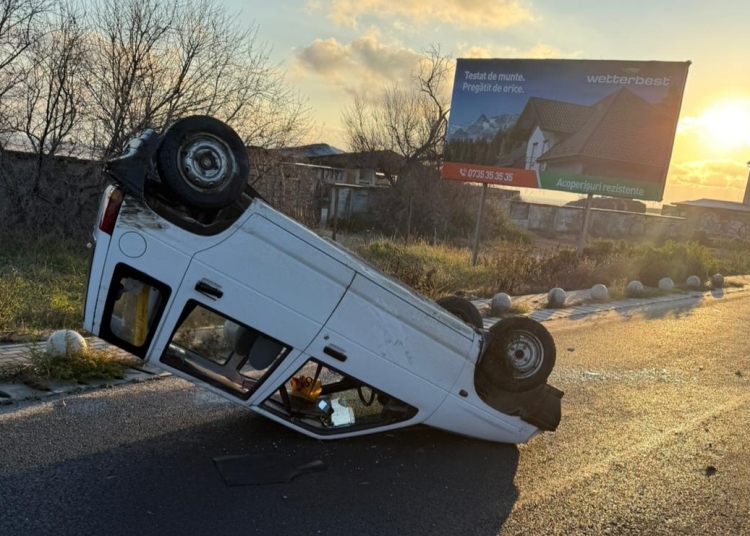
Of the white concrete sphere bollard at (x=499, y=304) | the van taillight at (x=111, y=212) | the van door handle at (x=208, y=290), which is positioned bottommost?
the white concrete sphere bollard at (x=499, y=304)

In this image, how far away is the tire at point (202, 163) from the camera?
329cm

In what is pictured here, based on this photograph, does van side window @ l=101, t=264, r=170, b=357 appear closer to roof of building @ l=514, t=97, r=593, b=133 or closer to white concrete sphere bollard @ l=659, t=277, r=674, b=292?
white concrete sphere bollard @ l=659, t=277, r=674, b=292

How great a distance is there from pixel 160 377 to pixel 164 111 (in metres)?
8.97

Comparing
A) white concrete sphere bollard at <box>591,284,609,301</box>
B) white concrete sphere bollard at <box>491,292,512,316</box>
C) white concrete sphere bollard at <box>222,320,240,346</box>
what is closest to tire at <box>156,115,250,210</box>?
white concrete sphere bollard at <box>222,320,240,346</box>

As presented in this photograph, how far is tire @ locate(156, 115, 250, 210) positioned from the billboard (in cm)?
1468

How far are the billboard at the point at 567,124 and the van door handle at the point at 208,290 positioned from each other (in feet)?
48.7

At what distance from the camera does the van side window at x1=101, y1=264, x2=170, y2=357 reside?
3.38 m

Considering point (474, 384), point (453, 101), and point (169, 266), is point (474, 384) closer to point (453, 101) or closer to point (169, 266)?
point (169, 266)

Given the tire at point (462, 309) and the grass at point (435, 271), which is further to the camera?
the grass at point (435, 271)

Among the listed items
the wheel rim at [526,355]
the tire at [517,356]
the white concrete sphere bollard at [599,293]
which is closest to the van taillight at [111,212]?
the tire at [517,356]

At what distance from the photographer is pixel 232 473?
3.83 meters

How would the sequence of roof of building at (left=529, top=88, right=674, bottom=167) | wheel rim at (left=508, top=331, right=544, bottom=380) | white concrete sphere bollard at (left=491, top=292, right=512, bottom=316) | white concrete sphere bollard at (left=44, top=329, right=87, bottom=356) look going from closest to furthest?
wheel rim at (left=508, top=331, right=544, bottom=380) → white concrete sphere bollard at (left=44, top=329, right=87, bottom=356) → white concrete sphere bollard at (left=491, top=292, right=512, bottom=316) → roof of building at (left=529, top=88, right=674, bottom=167)

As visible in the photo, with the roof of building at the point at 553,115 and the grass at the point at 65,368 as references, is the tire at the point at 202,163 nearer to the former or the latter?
the grass at the point at 65,368

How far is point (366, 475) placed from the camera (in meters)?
3.98
